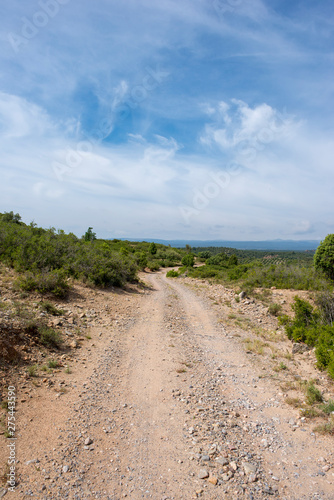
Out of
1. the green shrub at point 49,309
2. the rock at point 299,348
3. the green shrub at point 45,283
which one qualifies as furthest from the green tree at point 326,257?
the green shrub at point 49,309

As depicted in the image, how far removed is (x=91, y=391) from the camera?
5723 millimetres

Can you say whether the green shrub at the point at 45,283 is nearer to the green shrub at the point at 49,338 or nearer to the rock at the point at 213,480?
the green shrub at the point at 49,338

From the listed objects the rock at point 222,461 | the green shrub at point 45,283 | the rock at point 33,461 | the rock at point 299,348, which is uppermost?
the green shrub at point 45,283

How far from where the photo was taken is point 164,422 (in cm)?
486

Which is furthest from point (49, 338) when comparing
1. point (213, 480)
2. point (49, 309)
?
point (213, 480)

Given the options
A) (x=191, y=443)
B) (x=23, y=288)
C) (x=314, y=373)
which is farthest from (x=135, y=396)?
(x=23, y=288)

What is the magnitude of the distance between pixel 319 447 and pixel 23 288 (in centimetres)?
1028

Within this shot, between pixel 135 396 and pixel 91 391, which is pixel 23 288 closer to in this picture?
pixel 91 391

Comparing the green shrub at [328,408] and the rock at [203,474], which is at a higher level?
the green shrub at [328,408]

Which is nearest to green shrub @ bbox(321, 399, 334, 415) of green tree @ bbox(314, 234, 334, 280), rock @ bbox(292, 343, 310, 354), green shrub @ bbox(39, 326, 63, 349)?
rock @ bbox(292, 343, 310, 354)

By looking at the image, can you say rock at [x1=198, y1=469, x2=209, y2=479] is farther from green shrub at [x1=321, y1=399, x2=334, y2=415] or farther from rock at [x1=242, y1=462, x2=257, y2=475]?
green shrub at [x1=321, y1=399, x2=334, y2=415]

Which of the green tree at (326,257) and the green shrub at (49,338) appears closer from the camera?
the green shrub at (49,338)

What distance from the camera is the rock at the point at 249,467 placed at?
151 inches

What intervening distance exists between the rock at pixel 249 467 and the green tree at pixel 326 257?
73.0 ft
